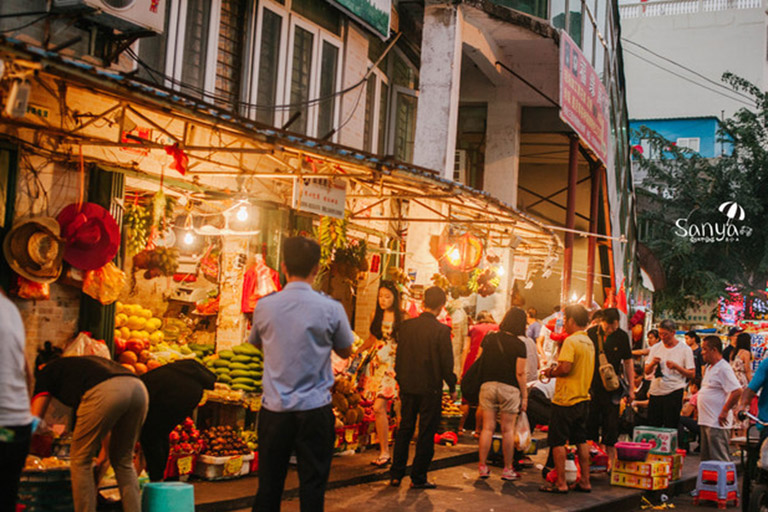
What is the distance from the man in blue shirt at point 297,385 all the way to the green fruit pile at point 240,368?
4370 millimetres

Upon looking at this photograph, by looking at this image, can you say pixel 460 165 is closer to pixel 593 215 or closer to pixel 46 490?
pixel 593 215

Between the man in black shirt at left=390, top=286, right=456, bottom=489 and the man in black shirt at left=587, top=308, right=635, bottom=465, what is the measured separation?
102 inches

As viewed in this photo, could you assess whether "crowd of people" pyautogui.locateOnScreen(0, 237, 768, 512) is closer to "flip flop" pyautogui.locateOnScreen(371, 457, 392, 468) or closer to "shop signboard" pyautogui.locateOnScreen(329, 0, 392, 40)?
"flip flop" pyautogui.locateOnScreen(371, 457, 392, 468)

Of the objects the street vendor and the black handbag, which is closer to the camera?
the street vendor

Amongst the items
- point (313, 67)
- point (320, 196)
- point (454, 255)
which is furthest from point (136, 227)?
point (454, 255)

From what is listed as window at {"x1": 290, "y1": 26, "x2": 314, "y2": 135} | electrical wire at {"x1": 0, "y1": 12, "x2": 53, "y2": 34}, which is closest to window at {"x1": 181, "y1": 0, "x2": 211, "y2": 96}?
window at {"x1": 290, "y1": 26, "x2": 314, "y2": 135}

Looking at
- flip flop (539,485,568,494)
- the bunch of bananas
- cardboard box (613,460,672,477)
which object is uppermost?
the bunch of bananas

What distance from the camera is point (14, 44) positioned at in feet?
17.5

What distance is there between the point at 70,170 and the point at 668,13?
44147mm

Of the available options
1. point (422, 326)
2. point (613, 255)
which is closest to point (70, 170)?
point (422, 326)

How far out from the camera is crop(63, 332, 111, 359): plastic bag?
26.7ft

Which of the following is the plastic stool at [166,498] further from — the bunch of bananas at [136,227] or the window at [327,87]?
the window at [327,87]

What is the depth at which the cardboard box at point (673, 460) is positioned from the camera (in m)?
11.8

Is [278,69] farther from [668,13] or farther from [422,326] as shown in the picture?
[668,13]
